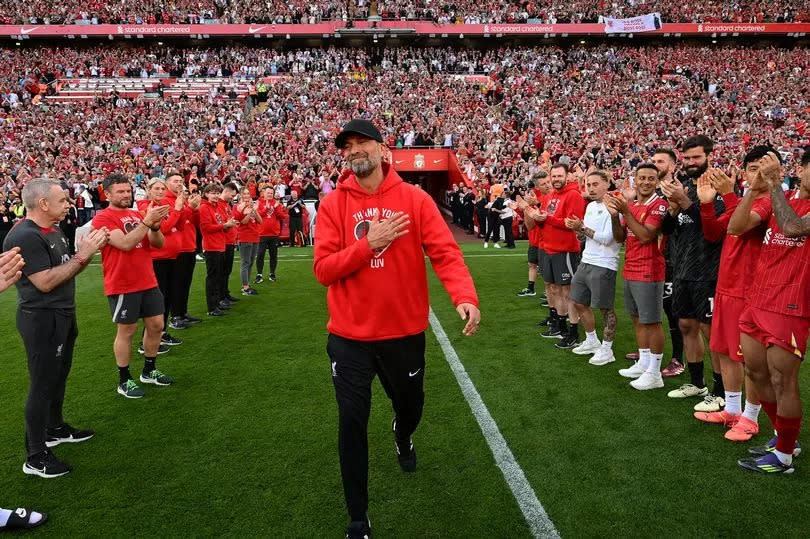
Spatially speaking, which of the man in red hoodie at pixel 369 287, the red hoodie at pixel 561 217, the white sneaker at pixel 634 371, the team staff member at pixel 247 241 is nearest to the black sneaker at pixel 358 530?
the man in red hoodie at pixel 369 287

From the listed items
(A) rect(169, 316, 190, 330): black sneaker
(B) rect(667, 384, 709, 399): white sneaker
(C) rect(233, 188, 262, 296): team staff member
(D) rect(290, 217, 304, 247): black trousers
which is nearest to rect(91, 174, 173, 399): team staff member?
(A) rect(169, 316, 190, 330): black sneaker

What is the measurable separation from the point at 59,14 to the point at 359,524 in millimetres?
48697

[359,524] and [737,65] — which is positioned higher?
[737,65]

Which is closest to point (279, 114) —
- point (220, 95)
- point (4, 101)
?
point (220, 95)

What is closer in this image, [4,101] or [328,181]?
[328,181]

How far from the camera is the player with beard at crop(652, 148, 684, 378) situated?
5160 mm

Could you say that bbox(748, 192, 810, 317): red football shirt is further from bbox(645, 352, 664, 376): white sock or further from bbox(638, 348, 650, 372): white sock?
bbox(638, 348, 650, 372): white sock

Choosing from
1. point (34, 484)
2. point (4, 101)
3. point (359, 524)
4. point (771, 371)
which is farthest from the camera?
point (4, 101)

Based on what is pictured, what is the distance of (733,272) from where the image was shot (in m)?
4.28

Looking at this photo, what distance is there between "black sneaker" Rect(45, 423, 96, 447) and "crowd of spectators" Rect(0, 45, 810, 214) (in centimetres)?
1596

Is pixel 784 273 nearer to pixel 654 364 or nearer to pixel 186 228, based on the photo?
pixel 654 364

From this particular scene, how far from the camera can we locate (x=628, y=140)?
89.0 ft

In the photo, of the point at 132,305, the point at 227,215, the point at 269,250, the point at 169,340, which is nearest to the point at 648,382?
the point at 132,305

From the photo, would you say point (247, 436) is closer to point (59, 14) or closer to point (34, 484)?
point (34, 484)
